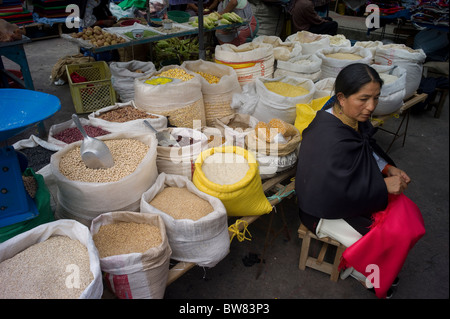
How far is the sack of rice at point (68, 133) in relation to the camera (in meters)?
2.44

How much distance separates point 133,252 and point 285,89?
79.3 inches

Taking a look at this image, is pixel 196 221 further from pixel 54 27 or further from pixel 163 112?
pixel 54 27

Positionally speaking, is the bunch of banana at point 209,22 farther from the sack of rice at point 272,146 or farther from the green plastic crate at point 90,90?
the sack of rice at point 272,146

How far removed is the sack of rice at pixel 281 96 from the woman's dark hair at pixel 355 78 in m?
0.77

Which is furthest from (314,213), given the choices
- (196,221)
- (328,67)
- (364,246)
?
(328,67)

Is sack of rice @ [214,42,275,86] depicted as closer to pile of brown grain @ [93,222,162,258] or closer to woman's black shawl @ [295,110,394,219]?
woman's black shawl @ [295,110,394,219]

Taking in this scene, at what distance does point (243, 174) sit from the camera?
200cm

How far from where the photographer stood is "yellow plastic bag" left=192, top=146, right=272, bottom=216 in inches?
74.1

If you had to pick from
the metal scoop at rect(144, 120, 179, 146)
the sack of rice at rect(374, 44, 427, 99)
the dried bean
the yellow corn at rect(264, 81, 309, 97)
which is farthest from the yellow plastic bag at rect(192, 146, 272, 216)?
the sack of rice at rect(374, 44, 427, 99)

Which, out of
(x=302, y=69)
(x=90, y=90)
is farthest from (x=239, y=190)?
(x=90, y=90)

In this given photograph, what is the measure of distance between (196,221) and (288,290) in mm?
954

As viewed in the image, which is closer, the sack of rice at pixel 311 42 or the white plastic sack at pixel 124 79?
the white plastic sack at pixel 124 79

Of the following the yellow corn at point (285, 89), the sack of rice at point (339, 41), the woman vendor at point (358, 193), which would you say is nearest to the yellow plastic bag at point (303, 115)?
the yellow corn at point (285, 89)

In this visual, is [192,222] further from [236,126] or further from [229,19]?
[229,19]
